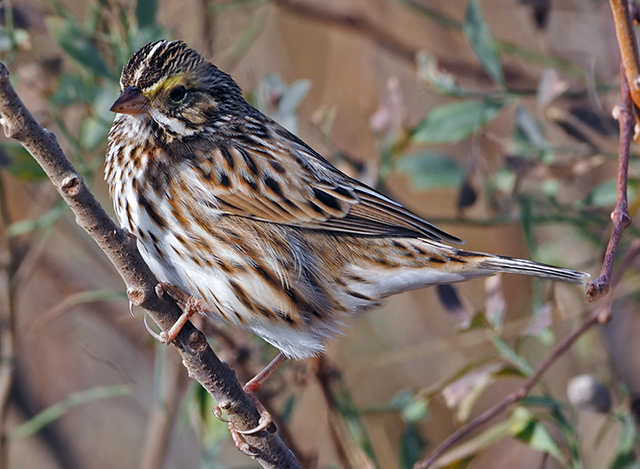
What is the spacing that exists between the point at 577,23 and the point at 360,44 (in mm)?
1256

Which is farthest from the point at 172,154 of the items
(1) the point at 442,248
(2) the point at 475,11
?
(2) the point at 475,11

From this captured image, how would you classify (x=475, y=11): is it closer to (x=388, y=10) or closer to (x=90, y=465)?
(x=388, y=10)

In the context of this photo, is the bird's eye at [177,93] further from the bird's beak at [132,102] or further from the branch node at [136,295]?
the branch node at [136,295]

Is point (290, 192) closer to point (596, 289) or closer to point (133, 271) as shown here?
point (133, 271)

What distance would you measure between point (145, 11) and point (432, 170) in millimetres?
1435

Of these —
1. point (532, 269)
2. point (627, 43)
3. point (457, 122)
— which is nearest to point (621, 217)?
point (627, 43)

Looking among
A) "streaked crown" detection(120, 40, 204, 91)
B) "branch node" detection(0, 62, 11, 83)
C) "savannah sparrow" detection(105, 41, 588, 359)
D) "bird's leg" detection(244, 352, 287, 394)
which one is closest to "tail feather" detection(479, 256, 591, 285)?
"savannah sparrow" detection(105, 41, 588, 359)

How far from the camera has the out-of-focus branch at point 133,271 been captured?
5.47 ft

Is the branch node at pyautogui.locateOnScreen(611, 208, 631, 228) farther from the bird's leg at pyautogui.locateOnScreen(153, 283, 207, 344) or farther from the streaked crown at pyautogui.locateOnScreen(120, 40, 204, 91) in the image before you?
the streaked crown at pyautogui.locateOnScreen(120, 40, 204, 91)

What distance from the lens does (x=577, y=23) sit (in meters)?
4.82

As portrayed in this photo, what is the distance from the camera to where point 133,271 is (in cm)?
197

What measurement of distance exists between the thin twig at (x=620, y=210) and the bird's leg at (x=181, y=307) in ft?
3.33

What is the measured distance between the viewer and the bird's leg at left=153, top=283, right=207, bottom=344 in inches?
82.3

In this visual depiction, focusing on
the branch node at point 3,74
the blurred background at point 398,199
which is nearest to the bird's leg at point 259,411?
the blurred background at point 398,199
